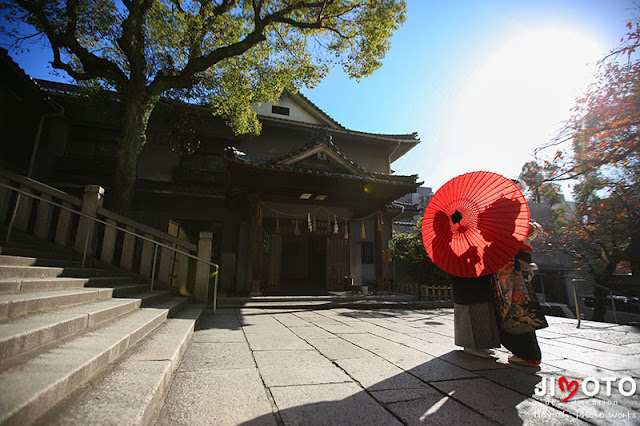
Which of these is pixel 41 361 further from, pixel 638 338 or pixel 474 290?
pixel 638 338

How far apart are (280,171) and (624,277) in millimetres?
17597

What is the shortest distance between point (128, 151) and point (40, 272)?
14.6ft

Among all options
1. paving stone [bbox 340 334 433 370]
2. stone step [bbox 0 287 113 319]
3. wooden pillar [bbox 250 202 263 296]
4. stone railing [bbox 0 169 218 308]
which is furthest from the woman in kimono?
wooden pillar [bbox 250 202 263 296]

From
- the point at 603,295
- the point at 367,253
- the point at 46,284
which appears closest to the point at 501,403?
the point at 46,284

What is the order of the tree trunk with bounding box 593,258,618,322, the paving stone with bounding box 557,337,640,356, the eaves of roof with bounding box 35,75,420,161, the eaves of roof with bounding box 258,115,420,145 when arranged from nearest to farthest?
the paving stone with bounding box 557,337,640,356, the eaves of roof with bounding box 35,75,420,161, the tree trunk with bounding box 593,258,618,322, the eaves of roof with bounding box 258,115,420,145

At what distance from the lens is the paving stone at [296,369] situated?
7.68 feet

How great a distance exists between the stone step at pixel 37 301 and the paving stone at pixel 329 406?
2000 mm

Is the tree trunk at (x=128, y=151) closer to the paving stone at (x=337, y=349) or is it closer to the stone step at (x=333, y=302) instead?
the stone step at (x=333, y=302)

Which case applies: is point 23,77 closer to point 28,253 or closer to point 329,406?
point 28,253

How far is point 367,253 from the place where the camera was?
12.4m

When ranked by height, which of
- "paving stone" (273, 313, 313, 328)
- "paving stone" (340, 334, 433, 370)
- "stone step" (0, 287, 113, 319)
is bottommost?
"paving stone" (273, 313, 313, 328)

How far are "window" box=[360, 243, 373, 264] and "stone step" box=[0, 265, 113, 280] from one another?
9147 millimetres

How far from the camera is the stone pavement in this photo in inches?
70.1

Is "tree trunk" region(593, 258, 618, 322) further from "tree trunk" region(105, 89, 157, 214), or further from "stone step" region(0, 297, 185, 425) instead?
"tree trunk" region(105, 89, 157, 214)
